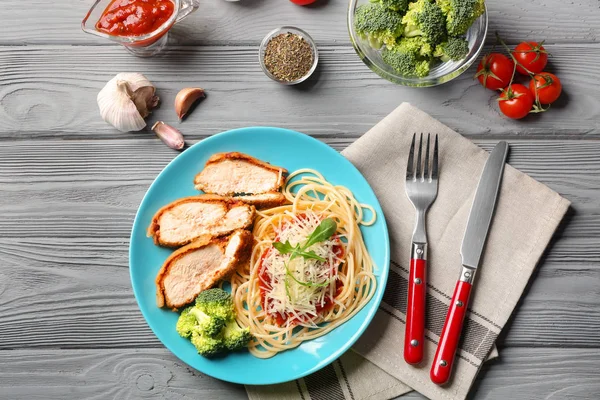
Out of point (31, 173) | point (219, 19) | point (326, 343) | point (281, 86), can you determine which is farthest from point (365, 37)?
point (31, 173)

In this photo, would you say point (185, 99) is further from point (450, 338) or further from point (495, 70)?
point (450, 338)

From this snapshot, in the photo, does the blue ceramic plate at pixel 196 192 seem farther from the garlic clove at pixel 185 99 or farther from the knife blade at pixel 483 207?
the knife blade at pixel 483 207

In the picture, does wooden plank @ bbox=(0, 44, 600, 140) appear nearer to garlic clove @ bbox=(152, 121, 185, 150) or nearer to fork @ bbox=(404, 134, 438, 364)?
garlic clove @ bbox=(152, 121, 185, 150)

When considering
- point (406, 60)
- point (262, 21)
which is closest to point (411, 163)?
point (406, 60)

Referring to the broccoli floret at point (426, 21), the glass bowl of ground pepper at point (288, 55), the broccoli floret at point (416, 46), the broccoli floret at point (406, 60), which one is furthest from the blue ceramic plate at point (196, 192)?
the broccoli floret at point (426, 21)

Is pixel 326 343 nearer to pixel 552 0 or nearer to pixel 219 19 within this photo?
pixel 219 19

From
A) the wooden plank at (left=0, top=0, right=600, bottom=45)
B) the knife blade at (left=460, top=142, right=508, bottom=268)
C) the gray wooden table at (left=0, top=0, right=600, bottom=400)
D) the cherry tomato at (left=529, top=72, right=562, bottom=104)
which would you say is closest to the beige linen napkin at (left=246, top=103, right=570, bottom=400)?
the knife blade at (left=460, top=142, right=508, bottom=268)
